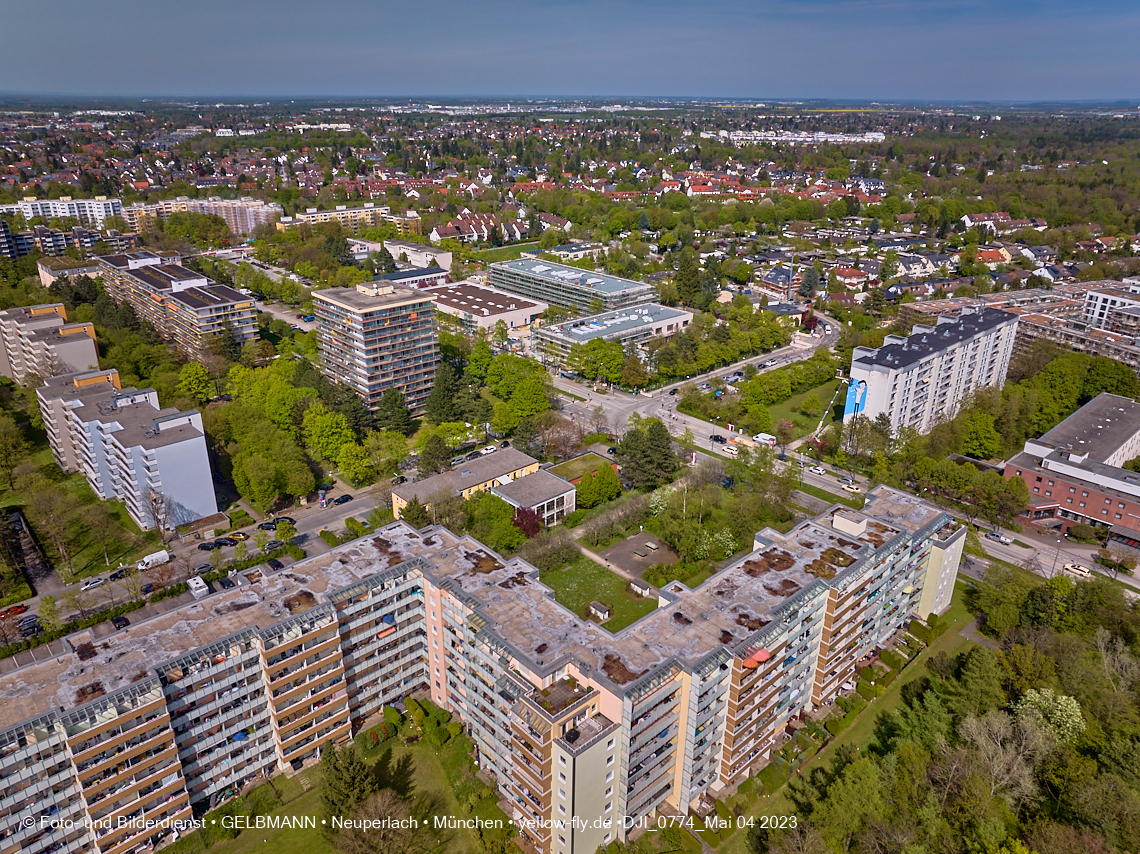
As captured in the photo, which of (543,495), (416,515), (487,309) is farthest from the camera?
(487,309)

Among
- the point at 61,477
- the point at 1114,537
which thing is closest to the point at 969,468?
the point at 1114,537

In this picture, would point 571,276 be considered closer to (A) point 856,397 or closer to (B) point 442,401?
(B) point 442,401

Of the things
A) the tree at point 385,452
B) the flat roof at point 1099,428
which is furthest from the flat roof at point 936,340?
the tree at point 385,452

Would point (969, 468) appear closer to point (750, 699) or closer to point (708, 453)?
point (708, 453)

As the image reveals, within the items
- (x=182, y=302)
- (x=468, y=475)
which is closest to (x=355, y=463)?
(x=468, y=475)

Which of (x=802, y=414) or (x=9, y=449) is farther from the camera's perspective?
(x=802, y=414)

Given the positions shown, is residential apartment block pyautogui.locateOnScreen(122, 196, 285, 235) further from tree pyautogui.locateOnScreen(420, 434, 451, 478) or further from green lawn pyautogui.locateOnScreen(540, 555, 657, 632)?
green lawn pyautogui.locateOnScreen(540, 555, 657, 632)

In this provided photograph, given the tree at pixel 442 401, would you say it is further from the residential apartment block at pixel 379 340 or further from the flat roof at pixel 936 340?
the flat roof at pixel 936 340

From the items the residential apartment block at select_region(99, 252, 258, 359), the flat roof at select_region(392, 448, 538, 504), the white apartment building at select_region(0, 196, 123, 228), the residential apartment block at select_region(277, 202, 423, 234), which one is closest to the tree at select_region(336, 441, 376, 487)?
the flat roof at select_region(392, 448, 538, 504)
